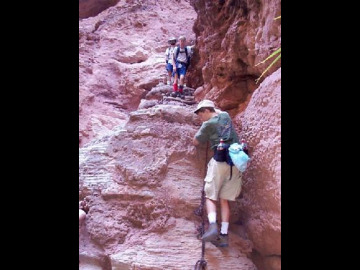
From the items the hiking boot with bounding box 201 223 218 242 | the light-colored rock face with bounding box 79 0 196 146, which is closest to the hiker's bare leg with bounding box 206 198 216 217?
the hiking boot with bounding box 201 223 218 242

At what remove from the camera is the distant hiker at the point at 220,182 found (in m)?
3.32

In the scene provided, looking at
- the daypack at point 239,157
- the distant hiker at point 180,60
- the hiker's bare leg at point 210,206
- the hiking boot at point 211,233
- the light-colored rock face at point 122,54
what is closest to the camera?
the daypack at point 239,157

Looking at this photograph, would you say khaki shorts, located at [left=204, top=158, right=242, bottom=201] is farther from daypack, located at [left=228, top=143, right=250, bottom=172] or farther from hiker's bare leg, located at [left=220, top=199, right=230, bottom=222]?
daypack, located at [left=228, top=143, right=250, bottom=172]

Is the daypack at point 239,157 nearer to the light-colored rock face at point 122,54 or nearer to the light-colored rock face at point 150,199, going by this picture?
the light-colored rock face at point 150,199

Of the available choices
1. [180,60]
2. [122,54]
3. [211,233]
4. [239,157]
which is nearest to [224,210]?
[211,233]

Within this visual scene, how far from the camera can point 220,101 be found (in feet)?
15.7

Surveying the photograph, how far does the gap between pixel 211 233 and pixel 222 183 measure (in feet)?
1.56

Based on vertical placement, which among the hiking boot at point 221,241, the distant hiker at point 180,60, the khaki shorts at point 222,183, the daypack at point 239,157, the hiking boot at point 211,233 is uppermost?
the distant hiker at point 180,60

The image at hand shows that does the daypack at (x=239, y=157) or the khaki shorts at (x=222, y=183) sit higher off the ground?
the daypack at (x=239, y=157)

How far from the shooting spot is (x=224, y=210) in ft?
11.0

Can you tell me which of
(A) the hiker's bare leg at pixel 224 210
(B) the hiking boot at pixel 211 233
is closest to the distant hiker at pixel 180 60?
(A) the hiker's bare leg at pixel 224 210

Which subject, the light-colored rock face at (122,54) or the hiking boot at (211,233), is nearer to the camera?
the hiking boot at (211,233)

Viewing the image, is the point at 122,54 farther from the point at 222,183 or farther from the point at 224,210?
the point at 224,210

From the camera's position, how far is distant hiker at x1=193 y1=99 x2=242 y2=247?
332cm
